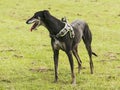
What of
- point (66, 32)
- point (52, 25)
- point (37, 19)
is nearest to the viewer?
point (37, 19)

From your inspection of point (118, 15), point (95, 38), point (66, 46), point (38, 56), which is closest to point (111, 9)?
point (118, 15)

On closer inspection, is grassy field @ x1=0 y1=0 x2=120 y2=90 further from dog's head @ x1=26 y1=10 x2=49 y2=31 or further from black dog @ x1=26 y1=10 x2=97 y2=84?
dog's head @ x1=26 y1=10 x2=49 y2=31

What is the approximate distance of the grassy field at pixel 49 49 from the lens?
13.9m

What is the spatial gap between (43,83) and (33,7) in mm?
23892

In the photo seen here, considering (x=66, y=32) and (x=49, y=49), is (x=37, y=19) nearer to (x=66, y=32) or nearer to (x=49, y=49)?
(x=66, y=32)

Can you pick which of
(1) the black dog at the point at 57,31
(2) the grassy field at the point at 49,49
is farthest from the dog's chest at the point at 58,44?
(2) the grassy field at the point at 49,49

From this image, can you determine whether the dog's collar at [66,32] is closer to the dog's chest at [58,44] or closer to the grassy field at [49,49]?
the dog's chest at [58,44]

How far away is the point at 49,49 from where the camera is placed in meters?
21.2

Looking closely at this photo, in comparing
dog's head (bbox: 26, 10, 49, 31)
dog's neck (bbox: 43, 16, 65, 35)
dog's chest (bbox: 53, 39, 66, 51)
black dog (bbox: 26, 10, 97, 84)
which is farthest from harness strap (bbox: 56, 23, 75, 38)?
dog's head (bbox: 26, 10, 49, 31)

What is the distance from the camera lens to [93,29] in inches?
1115

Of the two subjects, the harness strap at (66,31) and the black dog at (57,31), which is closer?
the black dog at (57,31)

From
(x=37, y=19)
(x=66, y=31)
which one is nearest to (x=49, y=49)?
(x=66, y=31)

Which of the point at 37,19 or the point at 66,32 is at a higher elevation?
the point at 37,19

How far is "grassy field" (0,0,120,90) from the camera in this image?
13922mm
